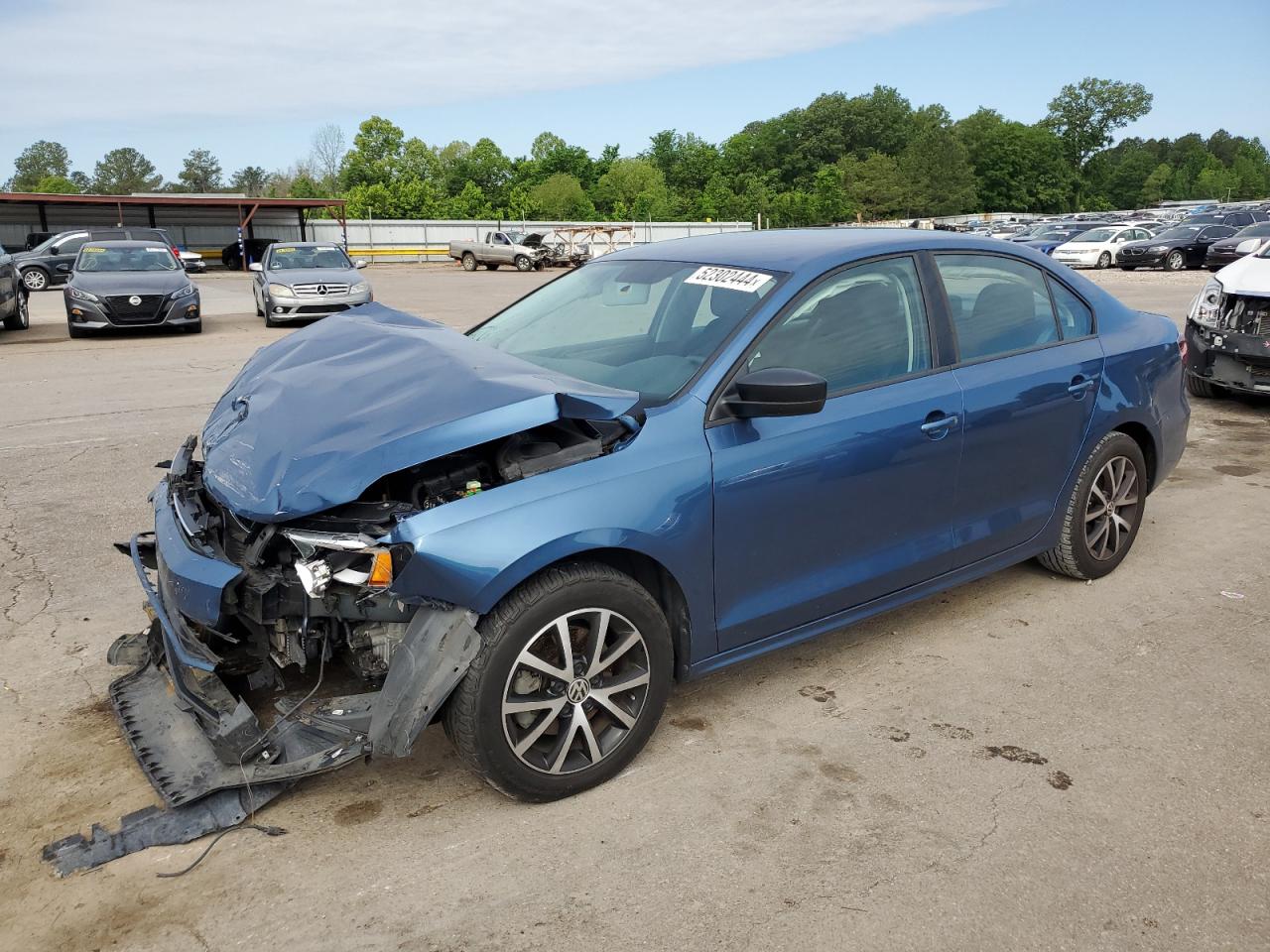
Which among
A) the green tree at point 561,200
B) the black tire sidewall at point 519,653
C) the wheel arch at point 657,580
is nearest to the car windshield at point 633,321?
the wheel arch at point 657,580

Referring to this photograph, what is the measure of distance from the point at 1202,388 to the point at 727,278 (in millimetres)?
7604

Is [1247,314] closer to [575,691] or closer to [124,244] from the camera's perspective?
[575,691]

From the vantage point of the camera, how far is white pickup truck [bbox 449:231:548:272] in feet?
131

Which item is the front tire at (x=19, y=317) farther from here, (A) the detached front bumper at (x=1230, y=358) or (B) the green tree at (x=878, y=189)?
(B) the green tree at (x=878, y=189)

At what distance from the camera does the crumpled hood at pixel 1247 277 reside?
836 cm

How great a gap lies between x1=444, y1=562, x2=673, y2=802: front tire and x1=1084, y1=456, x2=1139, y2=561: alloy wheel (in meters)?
2.57

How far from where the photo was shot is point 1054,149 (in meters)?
124

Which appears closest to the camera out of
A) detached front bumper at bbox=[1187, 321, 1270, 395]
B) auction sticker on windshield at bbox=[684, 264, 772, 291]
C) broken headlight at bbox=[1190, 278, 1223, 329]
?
Answer: auction sticker on windshield at bbox=[684, 264, 772, 291]

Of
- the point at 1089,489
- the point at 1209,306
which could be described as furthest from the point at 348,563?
the point at 1209,306

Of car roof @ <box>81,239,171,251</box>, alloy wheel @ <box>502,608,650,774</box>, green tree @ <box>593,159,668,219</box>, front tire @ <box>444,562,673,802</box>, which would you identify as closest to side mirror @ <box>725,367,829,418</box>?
front tire @ <box>444,562,673,802</box>

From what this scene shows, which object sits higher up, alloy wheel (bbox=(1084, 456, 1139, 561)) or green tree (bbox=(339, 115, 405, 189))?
green tree (bbox=(339, 115, 405, 189))

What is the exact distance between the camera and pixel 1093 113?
5103 inches

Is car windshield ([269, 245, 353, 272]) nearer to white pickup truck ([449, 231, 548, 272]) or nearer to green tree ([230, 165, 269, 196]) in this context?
white pickup truck ([449, 231, 548, 272])

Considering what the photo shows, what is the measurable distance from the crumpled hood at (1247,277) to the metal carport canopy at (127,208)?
39.6 metres
